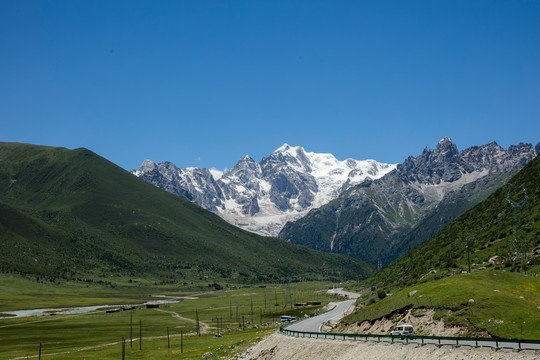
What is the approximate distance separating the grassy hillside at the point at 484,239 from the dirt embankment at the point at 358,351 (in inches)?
1615

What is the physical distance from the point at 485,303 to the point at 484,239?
208 ft

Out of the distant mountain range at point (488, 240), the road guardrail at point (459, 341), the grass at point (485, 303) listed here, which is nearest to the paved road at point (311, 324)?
the grass at point (485, 303)

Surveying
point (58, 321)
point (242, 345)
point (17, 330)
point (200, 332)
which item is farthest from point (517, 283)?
point (58, 321)

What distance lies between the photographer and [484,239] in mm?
121875

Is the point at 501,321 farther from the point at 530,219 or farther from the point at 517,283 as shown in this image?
the point at 530,219

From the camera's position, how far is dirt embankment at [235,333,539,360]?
149ft

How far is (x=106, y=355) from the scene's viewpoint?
11775cm

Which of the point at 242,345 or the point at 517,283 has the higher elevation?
the point at 517,283

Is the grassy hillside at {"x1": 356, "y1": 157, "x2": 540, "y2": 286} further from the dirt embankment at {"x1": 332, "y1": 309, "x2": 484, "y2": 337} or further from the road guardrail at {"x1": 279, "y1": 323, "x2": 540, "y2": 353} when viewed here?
the road guardrail at {"x1": 279, "y1": 323, "x2": 540, "y2": 353}

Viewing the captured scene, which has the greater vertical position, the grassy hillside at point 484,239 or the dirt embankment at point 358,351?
the grassy hillside at point 484,239

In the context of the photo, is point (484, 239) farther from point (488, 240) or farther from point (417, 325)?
point (417, 325)

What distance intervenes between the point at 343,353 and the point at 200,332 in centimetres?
10776

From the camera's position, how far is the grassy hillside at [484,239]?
102 m

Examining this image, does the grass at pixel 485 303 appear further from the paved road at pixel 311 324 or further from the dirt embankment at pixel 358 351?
the paved road at pixel 311 324
